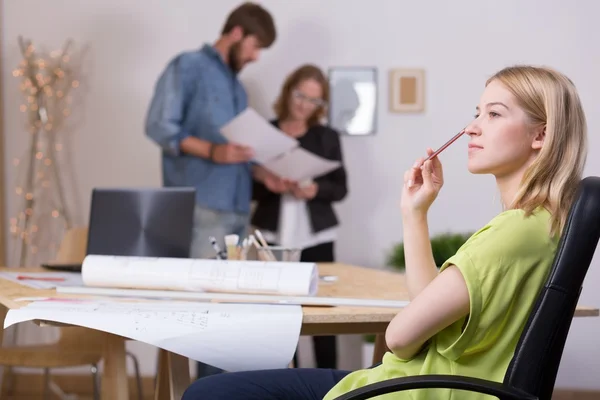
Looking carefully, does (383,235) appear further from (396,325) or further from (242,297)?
(396,325)

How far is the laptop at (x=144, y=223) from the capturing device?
2.49m

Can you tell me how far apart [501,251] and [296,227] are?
107 inches

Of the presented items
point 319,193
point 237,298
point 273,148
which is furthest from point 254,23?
point 237,298

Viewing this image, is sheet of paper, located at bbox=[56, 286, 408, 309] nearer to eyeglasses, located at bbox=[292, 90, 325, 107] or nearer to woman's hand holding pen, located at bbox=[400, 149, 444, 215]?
woman's hand holding pen, located at bbox=[400, 149, 444, 215]

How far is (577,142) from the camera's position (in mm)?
1369

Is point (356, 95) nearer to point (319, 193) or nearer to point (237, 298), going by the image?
point (319, 193)

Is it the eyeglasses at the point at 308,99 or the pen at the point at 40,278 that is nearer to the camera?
the pen at the point at 40,278

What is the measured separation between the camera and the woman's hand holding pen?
1.60m

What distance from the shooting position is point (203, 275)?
201 cm

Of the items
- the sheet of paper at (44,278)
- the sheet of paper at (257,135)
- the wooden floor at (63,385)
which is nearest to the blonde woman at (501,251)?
the sheet of paper at (44,278)

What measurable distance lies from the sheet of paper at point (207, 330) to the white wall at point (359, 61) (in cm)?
276

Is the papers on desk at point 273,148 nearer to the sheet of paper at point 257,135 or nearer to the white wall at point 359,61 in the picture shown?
the sheet of paper at point 257,135

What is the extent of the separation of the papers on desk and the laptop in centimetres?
89

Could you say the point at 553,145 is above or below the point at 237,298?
above
